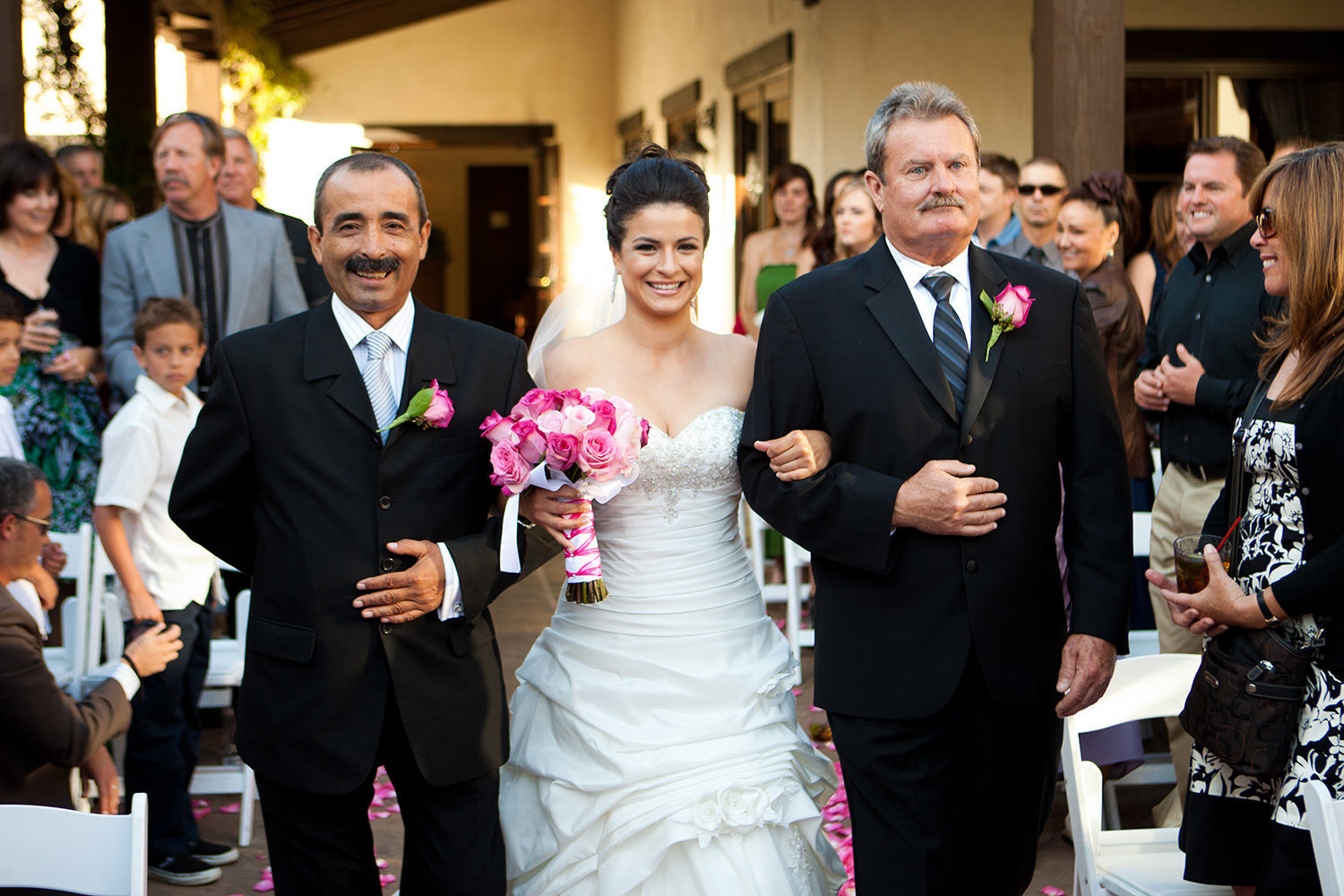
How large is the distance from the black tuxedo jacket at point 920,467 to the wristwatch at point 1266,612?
26 cm

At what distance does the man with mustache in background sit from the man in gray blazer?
2.70 meters

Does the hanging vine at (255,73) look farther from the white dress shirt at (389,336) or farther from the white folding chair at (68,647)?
the white dress shirt at (389,336)

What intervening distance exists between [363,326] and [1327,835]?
2.03 meters

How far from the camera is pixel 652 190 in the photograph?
3.29m

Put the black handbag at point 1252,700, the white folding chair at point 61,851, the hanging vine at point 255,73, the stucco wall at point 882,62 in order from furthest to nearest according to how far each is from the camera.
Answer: the hanging vine at point 255,73
the stucco wall at point 882,62
the black handbag at point 1252,700
the white folding chair at point 61,851

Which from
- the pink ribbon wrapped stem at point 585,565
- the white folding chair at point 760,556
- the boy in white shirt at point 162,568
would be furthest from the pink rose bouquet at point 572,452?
the white folding chair at point 760,556

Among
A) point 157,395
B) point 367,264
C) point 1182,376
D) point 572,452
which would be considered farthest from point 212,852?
point 1182,376

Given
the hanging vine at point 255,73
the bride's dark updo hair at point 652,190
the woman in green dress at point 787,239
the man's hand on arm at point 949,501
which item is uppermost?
the hanging vine at point 255,73

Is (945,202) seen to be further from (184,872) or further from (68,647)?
(68,647)

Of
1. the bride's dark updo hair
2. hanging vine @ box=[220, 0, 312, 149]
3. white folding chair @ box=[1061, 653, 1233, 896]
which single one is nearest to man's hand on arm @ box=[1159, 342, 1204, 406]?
white folding chair @ box=[1061, 653, 1233, 896]

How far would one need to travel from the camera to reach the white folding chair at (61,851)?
2.47 m

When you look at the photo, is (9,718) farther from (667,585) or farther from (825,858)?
(825,858)

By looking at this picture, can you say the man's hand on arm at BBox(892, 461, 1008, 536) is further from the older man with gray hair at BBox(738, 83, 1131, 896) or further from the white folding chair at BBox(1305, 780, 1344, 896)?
the white folding chair at BBox(1305, 780, 1344, 896)

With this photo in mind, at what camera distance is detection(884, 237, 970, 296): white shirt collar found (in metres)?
2.89
